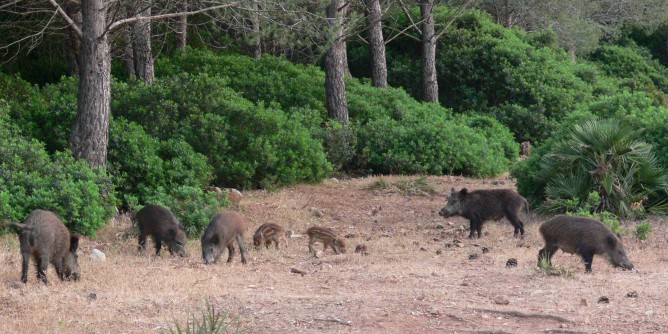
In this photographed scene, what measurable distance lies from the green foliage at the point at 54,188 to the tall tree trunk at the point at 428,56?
1540 centimetres

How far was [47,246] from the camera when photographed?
10.4 m

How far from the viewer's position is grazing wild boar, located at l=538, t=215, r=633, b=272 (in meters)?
11.4

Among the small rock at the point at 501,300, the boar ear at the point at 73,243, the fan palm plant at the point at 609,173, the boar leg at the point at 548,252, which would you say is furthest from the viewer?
the fan palm plant at the point at 609,173

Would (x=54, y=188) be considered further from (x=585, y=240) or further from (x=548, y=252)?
(x=585, y=240)

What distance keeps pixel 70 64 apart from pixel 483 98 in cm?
1311

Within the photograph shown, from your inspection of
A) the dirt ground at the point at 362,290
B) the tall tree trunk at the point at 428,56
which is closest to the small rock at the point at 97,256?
the dirt ground at the point at 362,290

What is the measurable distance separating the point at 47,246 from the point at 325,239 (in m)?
4.38

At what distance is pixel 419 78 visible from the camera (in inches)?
1238

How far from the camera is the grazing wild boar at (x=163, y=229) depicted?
12.8 m

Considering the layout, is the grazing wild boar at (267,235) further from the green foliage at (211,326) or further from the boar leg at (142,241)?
the green foliage at (211,326)

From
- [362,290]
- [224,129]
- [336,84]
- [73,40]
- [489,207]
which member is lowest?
[362,290]

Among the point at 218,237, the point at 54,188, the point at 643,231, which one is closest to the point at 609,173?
the point at 643,231

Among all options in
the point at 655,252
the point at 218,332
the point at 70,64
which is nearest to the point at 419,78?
the point at 70,64

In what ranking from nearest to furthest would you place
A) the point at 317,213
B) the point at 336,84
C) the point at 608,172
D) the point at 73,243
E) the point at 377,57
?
the point at 73,243 → the point at 608,172 → the point at 317,213 → the point at 336,84 → the point at 377,57
